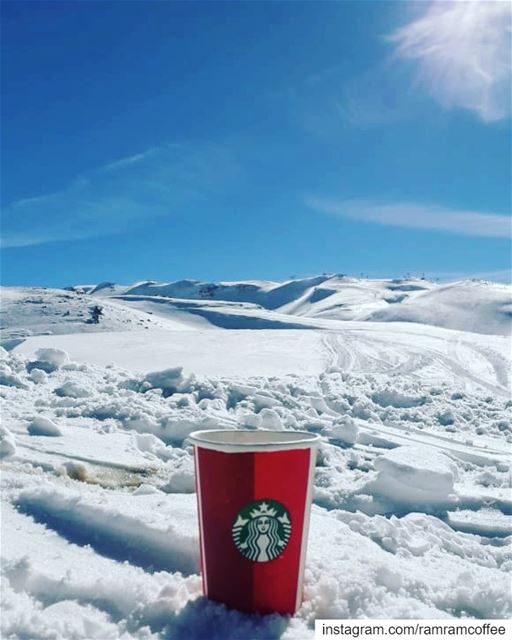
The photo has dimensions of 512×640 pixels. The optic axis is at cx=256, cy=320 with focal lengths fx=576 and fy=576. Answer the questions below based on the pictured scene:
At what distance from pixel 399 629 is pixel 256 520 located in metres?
0.60

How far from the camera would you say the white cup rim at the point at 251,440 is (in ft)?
5.82

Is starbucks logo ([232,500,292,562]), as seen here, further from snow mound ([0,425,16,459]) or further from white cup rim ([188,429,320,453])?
snow mound ([0,425,16,459])

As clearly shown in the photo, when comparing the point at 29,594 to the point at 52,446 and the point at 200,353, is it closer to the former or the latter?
the point at 52,446

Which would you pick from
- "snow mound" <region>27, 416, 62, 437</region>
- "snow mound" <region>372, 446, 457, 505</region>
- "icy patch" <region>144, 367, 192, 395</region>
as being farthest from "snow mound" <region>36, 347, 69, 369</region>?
"snow mound" <region>372, 446, 457, 505</region>

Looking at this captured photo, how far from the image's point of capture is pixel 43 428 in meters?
4.18

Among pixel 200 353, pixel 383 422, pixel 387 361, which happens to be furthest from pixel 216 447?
pixel 387 361

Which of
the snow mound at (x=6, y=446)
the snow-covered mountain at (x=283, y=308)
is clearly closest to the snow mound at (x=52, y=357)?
the snow mound at (x=6, y=446)

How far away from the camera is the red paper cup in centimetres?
178

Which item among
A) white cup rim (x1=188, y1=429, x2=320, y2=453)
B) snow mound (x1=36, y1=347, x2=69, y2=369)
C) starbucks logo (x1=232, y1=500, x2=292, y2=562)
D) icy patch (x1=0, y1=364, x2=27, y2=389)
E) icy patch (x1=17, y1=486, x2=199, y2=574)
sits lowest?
icy patch (x1=17, y1=486, x2=199, y2=574)

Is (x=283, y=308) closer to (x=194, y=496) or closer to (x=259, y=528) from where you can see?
(x=194, y=496)

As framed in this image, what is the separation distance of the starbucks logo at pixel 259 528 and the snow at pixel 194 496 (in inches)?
8.4

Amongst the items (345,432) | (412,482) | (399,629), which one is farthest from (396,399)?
(399,629)

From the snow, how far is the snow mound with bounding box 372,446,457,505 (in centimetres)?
1

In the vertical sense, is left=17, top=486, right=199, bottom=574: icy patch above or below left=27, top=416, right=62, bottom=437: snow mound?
below
